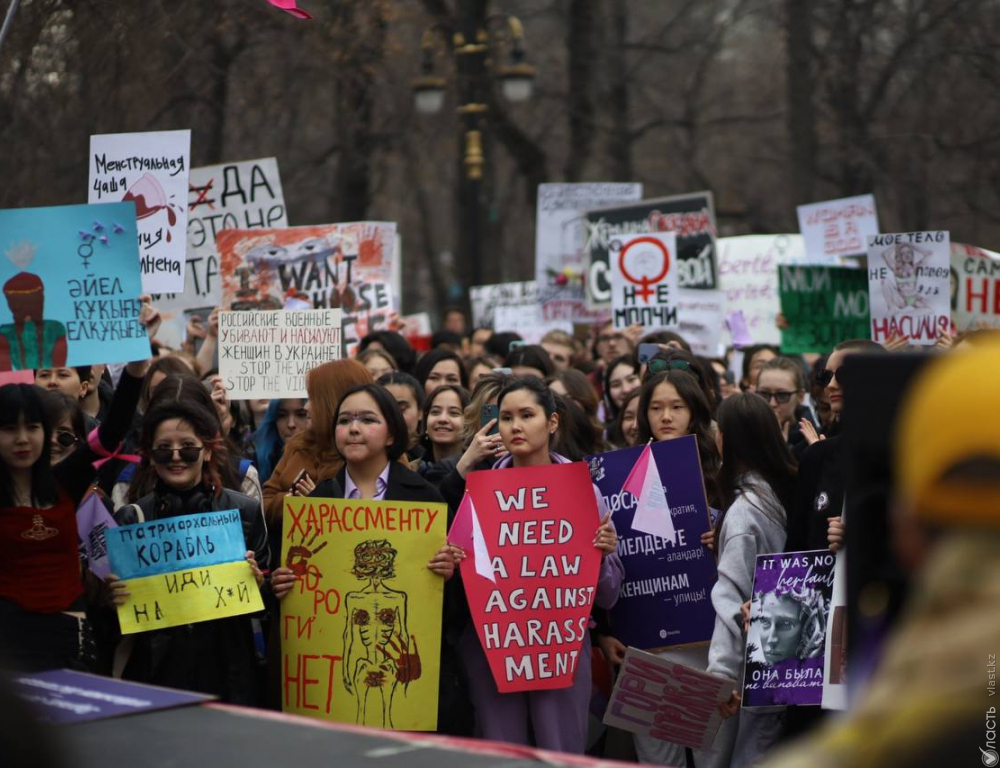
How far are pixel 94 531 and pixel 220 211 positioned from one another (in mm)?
5039

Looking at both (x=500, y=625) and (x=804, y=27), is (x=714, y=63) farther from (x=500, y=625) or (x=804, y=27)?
(x=500, y=625)

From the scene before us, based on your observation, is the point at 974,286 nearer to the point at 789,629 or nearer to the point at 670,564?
the point at 670,564

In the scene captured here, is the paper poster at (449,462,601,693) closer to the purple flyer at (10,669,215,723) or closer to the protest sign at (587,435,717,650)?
the protest sign at (587,435,717,650)

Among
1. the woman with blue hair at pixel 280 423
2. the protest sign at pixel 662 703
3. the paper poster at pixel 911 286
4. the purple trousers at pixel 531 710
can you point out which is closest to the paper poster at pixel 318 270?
the woman with blue hair at pixel 280 423

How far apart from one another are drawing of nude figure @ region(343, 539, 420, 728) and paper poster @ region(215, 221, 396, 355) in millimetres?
4483

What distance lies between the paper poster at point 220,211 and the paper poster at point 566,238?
15.6 ft

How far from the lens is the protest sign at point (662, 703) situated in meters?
5.58

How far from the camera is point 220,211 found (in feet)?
33.5

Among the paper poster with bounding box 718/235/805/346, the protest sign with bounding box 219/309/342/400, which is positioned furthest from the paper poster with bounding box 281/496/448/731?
the paper poster with bounding box 718/235/805/346

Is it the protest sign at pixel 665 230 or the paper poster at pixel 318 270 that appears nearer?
the paper poster at pixel 318 270

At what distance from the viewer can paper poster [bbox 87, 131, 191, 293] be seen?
8.47 metres

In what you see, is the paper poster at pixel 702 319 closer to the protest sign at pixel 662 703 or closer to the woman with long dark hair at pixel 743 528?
the woman with long dark hair at pixel 743 528

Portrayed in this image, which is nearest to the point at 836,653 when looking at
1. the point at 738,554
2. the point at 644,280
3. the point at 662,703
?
the point at 738,554

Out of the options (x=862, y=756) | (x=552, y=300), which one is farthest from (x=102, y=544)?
(x=552, y=300)
